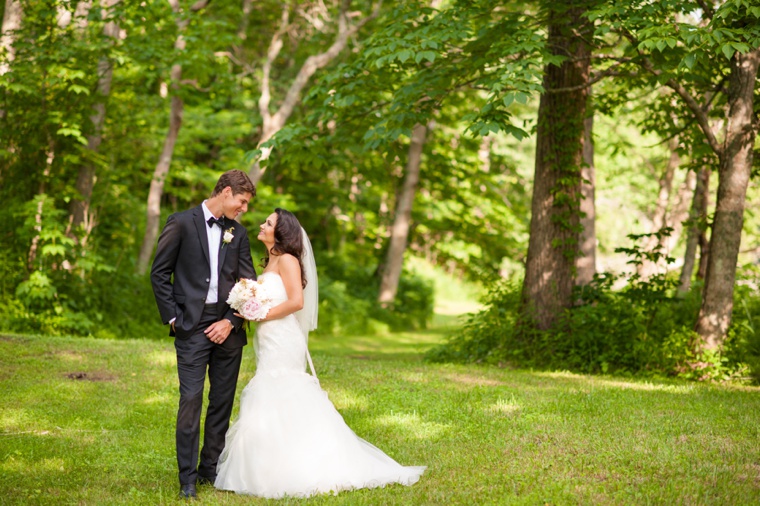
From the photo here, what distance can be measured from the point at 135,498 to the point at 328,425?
141 centimetres

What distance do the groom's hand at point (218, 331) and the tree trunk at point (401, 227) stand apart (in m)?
16.2

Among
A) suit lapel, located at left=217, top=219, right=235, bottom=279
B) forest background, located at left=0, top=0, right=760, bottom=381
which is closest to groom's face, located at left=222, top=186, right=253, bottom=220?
suit lapel, located at left=217, top=219, right=235, bottom=279

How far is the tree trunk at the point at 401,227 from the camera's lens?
21.3 m

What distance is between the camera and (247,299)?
17.6 feet

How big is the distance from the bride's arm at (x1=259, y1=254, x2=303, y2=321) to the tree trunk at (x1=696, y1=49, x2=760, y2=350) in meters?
6.59

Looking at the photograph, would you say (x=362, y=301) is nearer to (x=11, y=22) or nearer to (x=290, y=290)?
(x=11, y=22)

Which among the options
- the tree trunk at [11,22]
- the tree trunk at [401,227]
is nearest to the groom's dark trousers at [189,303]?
the tree trunk at [11,22]

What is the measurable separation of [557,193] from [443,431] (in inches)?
208

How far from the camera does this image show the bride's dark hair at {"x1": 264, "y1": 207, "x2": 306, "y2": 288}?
5734 mm

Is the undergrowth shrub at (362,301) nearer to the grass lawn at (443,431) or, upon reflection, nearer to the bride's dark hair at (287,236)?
the grass lawn at (443,431)

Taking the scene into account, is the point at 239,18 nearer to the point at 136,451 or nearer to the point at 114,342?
the point at 114,342

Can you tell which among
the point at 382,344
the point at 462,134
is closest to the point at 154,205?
the point at 382,344

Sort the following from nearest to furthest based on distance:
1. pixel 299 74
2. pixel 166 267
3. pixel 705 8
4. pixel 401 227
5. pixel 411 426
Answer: pixel 166 267, pixel 411 426, pixel 705 8, pixel 299 74, pixel 401 227

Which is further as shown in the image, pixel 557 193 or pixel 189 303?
pixel 557 193
